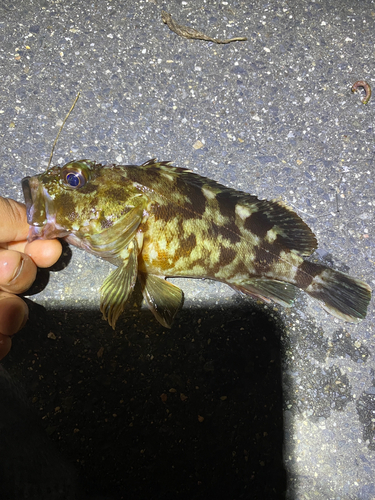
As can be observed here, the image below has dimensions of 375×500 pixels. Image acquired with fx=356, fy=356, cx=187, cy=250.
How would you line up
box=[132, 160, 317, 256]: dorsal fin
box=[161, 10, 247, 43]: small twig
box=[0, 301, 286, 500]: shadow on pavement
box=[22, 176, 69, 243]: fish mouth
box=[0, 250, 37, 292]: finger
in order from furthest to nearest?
box=[161, 10, 247, 43]: small twig
box=[0, 301, 286, 500]: shadow on pavement
box=[132, 160, 317, 256]: dorsal fin
box=[0, 250, 37, 292]: finger
box=[22, 176, 69, 243]: fish mouth

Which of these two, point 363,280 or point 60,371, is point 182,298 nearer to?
point 60,371

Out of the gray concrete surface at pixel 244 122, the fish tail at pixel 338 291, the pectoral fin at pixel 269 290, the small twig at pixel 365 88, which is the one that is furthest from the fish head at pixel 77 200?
the small twig at pixel 365 88

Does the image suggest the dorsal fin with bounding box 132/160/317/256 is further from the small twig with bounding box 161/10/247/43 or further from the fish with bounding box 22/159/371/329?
the small twig with bounding box 161/10/247/43

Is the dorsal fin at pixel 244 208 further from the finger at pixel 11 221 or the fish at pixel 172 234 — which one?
the finger at pixel 11 221

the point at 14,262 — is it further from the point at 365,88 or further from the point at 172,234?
the point at 365,88

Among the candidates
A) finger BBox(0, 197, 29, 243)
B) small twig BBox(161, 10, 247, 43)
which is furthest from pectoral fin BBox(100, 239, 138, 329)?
small twig BBox(161, 10, 247, 43)

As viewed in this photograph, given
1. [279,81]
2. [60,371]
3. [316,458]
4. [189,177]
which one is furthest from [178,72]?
[316,458]
